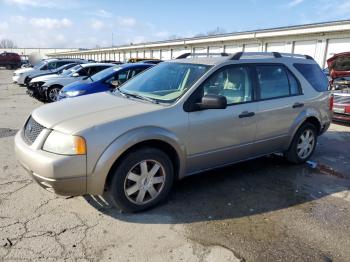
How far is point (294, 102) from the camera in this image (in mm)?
5078

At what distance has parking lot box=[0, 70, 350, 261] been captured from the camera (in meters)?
3.03

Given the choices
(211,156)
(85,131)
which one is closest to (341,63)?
(211,156)

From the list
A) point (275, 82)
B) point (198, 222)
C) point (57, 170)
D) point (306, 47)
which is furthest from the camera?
point (306, 47)

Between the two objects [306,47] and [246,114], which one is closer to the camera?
[246,114]

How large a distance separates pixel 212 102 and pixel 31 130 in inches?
81.5

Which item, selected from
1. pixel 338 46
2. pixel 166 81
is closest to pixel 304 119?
pixel 166 81

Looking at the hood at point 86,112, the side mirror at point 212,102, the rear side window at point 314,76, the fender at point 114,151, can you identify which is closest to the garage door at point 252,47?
the rear side window at point 314,76

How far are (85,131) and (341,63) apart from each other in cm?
836

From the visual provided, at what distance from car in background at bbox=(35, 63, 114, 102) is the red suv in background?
1515 inches

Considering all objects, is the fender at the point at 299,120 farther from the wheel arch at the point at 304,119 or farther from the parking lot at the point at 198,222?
the parking lot at the point at 198,222

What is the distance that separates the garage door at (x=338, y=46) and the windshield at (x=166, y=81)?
1885cm

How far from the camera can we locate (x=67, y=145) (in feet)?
10.5

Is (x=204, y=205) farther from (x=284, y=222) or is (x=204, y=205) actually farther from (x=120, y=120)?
(x=120, y=120)

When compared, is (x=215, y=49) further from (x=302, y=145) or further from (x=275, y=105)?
(x=275, y=105)
